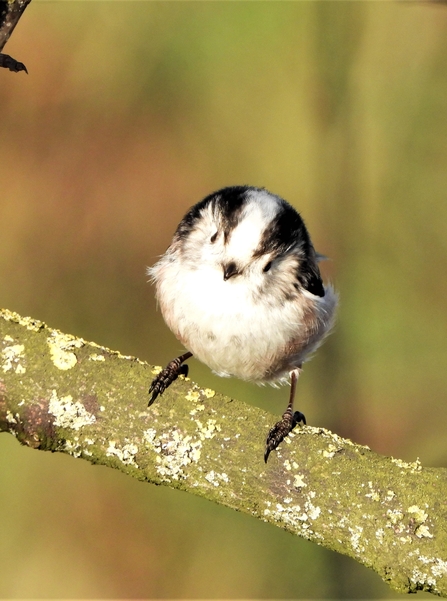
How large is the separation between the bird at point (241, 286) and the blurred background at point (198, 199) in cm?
80

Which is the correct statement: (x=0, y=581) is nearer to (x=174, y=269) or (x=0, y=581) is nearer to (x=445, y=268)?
(x=174, y=269)

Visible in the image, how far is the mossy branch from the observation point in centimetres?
185

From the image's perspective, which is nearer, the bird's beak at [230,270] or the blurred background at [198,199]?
the bird's beak at [230,270]

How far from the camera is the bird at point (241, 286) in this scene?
240 centimetres

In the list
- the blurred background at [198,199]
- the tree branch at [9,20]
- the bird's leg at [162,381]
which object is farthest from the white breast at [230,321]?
the tree branch at [9,20]

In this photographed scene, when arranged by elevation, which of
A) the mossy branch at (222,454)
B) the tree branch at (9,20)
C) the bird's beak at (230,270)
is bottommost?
the mossy branch at (222,454)

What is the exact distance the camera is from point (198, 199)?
423 centimetres

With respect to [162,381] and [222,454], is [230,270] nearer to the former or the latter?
[162,381]

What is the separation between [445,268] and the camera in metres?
4.27

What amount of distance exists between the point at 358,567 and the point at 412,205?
2245mm

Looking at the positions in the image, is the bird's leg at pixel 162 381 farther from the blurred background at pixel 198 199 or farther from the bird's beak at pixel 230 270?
the blurred background at pixel 198 199

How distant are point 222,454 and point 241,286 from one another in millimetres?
636

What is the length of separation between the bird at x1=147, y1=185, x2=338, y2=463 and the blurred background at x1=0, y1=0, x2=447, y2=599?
0.80m

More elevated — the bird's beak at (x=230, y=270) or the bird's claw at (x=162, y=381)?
the bird's beak at (x=230, y=270)
